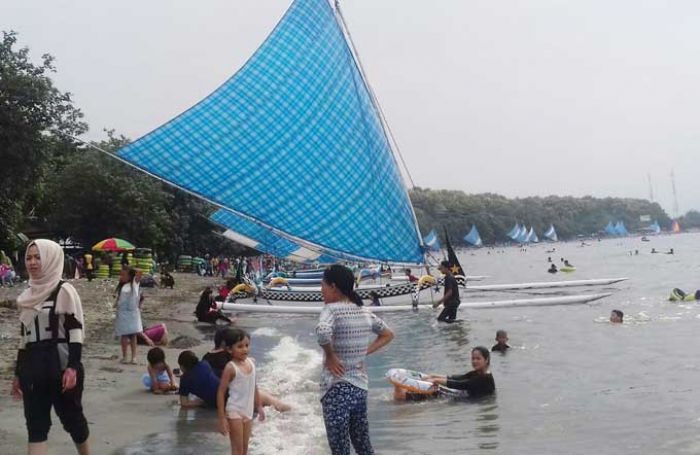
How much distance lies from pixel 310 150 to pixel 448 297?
5123 millimetres

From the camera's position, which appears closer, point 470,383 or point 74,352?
point 74,352

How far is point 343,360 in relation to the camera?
523cm

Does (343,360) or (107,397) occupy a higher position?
(343,360)

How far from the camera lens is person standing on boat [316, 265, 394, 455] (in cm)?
518

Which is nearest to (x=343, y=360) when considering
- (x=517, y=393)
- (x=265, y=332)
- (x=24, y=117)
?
(x=517, y=393)

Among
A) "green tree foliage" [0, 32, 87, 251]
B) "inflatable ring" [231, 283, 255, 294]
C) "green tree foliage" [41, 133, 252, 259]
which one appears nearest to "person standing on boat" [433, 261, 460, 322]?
"inflatable ring" [231, 283, 255, 294]

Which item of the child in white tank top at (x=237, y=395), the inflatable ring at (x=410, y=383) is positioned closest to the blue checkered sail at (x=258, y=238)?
the inflatable ring at (x=410, y=383)

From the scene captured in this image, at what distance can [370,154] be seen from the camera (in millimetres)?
19516

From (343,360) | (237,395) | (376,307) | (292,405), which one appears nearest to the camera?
(343,360)

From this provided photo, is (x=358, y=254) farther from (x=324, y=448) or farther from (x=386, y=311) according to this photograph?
(x=324, y=448)

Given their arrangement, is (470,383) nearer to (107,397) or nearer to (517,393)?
(517,393)

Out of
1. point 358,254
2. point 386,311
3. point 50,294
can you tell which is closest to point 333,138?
point 358,254

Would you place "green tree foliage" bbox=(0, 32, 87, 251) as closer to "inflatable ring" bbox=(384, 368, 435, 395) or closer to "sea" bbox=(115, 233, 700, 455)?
"sea" bbox=(115, 233, 700, 455)

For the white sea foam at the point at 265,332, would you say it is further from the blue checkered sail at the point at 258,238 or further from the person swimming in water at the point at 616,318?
the blue checkered sail at the point at 258,238
